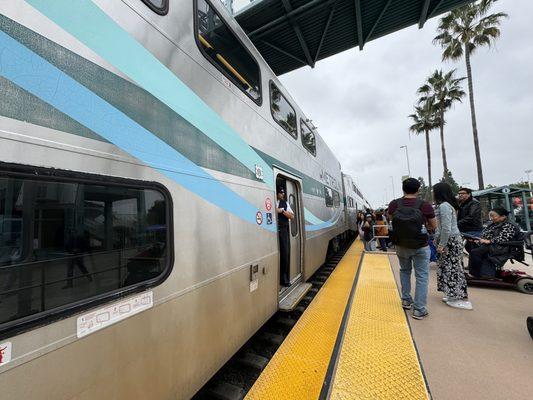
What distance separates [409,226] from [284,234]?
176 cm

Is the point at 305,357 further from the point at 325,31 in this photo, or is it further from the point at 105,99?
the point at 325,31

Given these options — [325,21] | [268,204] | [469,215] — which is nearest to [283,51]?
[325,21]

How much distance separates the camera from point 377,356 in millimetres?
2566

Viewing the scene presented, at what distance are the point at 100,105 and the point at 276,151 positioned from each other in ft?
8.46

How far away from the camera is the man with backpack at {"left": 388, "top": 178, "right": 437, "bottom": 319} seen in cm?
339

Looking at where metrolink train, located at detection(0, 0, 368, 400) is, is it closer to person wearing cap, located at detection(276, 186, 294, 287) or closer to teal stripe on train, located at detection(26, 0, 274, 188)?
teal stripe on train, located at detection(26, 0, 274, 188)

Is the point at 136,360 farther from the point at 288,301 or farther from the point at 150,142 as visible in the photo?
the point at 288,301

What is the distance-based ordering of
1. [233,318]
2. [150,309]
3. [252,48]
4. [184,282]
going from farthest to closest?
[252,48] < [233,318] < [184,282] < [150,309]

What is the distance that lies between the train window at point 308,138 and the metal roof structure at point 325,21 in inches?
108

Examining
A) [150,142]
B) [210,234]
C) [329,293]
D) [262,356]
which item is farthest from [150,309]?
[329,293]

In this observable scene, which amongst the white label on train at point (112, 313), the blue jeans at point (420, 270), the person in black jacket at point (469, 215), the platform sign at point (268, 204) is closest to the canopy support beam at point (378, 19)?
the person in black jacket at point (469, 215)

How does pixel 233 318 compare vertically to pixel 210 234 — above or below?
below

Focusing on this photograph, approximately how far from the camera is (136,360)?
1.44 meters

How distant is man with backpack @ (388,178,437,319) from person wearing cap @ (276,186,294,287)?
1.51m
